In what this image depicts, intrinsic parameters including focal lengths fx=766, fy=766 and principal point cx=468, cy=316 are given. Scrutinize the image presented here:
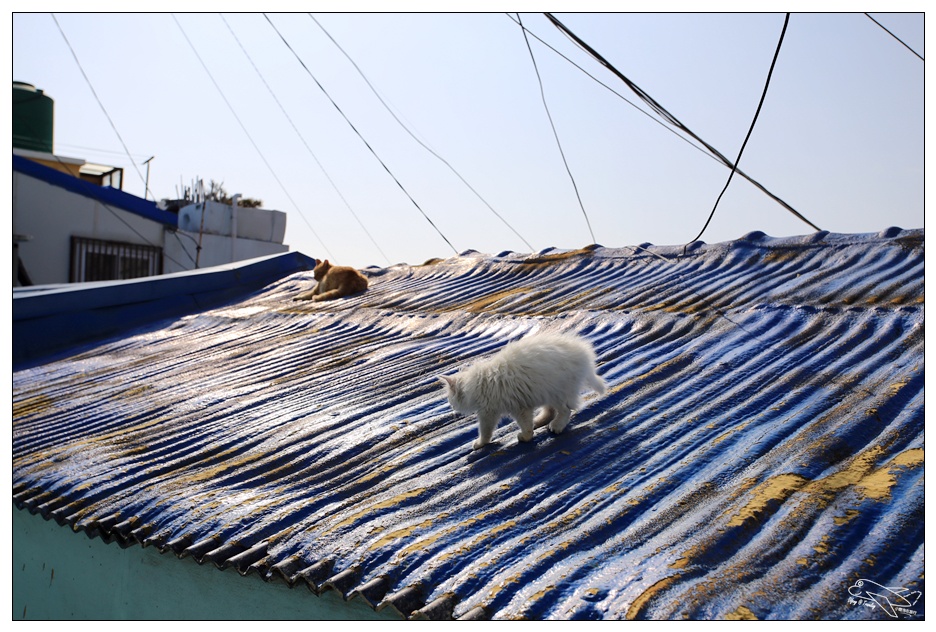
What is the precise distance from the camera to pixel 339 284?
10.0m

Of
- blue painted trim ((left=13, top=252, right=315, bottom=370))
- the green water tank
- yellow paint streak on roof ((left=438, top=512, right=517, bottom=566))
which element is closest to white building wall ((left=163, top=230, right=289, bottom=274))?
the green water tank

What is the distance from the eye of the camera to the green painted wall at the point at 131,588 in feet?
11.7

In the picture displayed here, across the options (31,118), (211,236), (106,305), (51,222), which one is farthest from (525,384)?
(31,118)

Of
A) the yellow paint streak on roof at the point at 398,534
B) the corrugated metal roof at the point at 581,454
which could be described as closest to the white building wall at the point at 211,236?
the corrugated metal roof at the point at 581,454

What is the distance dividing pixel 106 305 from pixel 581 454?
30.4 feet

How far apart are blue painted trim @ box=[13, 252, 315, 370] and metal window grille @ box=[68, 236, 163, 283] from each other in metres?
8.72

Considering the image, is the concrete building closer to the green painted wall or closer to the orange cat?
the orange cat

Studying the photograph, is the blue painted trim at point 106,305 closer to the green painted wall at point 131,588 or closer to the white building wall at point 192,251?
the green painted wall at point 131,588

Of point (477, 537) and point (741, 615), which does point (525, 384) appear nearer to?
point (477, 537)

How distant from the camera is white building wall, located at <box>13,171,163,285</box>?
18.5m

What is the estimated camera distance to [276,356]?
747 cm

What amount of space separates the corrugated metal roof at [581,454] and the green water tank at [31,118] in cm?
1813

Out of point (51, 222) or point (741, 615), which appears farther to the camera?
point (51, 222)

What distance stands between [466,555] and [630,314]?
3370 millimetres
